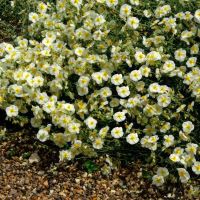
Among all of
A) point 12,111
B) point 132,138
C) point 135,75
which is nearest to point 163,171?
point 132,138

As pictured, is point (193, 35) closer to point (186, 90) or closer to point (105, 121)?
point (186, 90)

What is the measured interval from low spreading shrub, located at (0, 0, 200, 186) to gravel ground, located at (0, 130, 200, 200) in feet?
0.39

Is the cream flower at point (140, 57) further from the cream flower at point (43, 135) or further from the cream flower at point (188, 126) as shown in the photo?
the cream flower at point (43, 135)

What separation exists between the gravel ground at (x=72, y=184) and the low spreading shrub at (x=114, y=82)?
12 centimetres

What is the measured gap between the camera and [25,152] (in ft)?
14.3

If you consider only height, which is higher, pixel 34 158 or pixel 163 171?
pixel 163 171

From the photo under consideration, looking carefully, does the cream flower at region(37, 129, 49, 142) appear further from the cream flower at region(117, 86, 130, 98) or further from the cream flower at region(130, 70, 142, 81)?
the cream flower at region(130, 70, 142, 81)

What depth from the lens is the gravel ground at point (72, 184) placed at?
403cm

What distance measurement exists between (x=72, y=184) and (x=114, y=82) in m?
0.79

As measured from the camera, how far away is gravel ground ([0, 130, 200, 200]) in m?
4.03

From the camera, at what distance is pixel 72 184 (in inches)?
162

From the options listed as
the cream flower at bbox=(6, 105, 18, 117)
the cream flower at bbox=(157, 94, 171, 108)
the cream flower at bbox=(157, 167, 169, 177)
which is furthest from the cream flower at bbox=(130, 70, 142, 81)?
the cream flower at bbox=(6, 105, 18, 117)

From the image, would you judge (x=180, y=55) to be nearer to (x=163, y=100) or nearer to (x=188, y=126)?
(x=163, y=100)

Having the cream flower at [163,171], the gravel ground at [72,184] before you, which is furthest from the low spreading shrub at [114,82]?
the gravel ground at [72,184]
